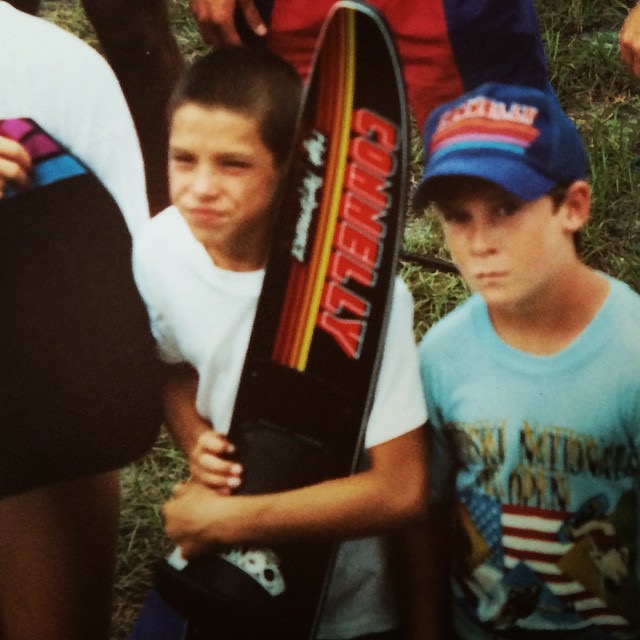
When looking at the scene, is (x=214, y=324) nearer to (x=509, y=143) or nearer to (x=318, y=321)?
(x=318, y=321)

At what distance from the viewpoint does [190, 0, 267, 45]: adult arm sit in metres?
0.56

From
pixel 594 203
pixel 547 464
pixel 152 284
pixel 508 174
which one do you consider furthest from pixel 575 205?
pixel 594 203

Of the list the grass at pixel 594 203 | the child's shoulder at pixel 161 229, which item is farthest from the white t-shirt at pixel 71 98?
the grass at pixel 594 203

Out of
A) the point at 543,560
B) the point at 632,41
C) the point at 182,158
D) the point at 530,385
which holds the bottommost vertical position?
the point at 543,560

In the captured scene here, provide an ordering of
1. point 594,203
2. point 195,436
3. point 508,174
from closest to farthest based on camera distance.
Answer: point 508,174, point 195,436, point 594,203

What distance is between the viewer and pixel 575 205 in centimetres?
48

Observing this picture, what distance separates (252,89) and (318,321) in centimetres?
13

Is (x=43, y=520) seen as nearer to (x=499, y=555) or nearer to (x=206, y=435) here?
(x=206, y=435)

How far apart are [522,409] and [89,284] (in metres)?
0.27

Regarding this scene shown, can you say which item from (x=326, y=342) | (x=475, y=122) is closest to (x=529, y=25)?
(x=475, y=122)

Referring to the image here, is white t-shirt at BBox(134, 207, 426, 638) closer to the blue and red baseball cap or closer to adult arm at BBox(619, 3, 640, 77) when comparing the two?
the blue and red baseball cap

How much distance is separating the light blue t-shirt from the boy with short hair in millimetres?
44

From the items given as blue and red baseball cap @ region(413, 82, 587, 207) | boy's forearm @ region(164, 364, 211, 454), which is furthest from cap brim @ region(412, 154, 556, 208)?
boy's forearm @ region(164, 364, 211, 454)

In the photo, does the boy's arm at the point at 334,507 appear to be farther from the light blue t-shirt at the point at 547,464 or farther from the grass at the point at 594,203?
the grass at the point at 594,203
